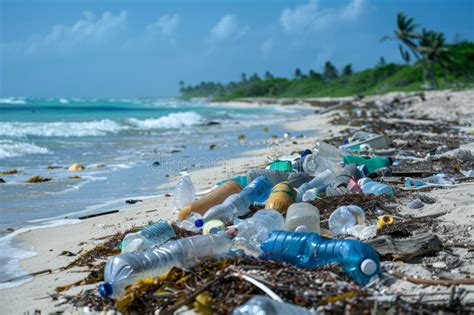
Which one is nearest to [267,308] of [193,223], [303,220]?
[303,220]

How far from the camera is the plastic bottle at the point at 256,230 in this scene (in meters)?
3.38

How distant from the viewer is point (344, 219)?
13.0ft

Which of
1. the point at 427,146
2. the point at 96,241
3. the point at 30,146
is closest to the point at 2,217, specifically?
the point at 96,241

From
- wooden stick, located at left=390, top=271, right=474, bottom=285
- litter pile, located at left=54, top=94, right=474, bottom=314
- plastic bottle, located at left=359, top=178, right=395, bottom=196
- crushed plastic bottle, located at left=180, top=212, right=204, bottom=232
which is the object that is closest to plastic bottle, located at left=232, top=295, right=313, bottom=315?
litter pile, located at left=54, top=94, right=474, bottom=314

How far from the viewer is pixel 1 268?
4039mm

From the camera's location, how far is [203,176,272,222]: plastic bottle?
438cm

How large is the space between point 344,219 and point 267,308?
1.85 meters

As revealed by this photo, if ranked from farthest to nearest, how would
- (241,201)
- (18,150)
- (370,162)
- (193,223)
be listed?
1. (18,150)
2. (370,162)
3. (241,201)
4. (193,223)

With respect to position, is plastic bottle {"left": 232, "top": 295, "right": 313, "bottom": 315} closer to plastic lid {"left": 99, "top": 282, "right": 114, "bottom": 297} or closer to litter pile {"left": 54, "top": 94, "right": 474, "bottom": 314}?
litter pile {"left": 54, "top": 94, "right": 474, "bottom": 314}

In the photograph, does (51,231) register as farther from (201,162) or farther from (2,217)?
(201,162)

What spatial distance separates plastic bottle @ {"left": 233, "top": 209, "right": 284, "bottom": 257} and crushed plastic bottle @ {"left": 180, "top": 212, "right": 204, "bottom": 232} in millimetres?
469

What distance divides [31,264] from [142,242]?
3.20 feet

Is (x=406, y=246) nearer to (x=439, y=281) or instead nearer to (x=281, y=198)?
(x=439, y=281)

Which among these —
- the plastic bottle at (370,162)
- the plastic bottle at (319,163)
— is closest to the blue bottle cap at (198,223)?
the plastic bottle at (319,163)
